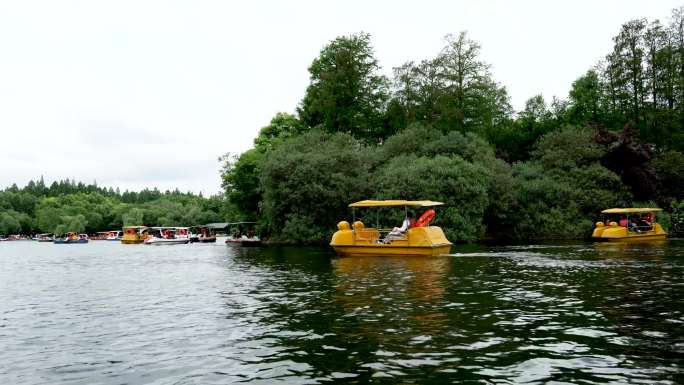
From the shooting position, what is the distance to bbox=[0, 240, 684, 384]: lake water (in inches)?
357

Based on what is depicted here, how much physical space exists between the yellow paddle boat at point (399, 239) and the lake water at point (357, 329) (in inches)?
360

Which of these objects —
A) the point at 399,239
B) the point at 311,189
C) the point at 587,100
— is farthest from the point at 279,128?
the point at 399,239

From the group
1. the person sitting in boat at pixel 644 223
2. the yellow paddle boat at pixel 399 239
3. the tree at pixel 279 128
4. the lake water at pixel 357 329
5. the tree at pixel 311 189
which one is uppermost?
the tree at pixel 279 128

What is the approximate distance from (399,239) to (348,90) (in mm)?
41229

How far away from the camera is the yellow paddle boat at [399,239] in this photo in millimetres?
33031

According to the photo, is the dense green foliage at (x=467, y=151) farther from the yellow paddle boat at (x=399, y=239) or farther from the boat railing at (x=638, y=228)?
the yellow paddle boat at (x=399, y=239)

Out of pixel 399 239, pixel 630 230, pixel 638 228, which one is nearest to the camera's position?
pixel 399 239

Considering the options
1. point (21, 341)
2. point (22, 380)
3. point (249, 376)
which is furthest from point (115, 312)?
point (249, 376)

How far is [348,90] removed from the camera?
71.9 metres

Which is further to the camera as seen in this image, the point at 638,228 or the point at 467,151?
the point at 467,151

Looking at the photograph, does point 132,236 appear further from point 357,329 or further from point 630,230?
point 357,329

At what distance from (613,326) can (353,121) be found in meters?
60.8

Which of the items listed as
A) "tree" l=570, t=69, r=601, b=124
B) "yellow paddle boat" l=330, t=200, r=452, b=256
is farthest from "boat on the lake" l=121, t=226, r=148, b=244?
"tree" l=570, t=69, r=601, b=124

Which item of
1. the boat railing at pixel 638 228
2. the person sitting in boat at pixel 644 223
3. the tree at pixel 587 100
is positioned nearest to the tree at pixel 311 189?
the boat railing at pixel 638 228
